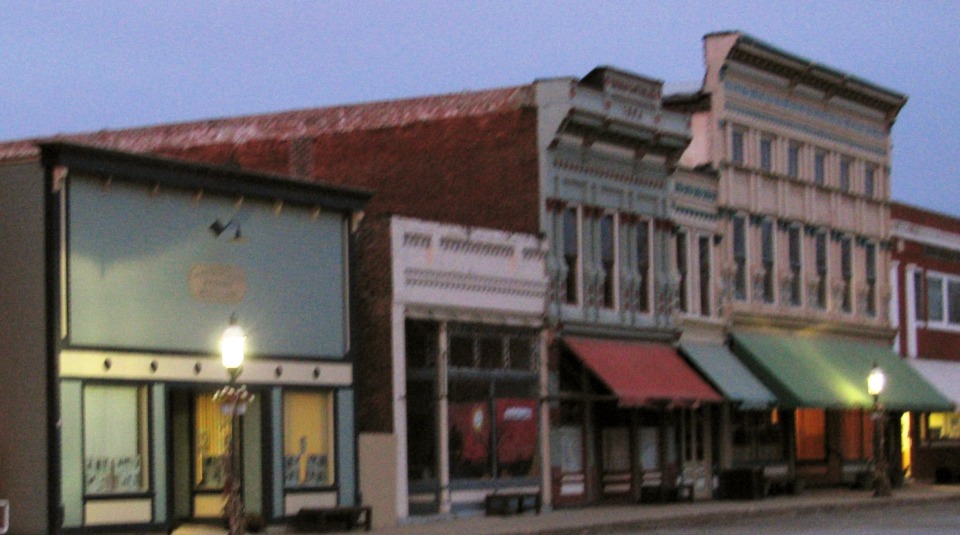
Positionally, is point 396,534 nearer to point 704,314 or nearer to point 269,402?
point 269,402

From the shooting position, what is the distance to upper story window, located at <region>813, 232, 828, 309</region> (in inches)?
1964

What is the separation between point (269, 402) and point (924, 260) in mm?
30871

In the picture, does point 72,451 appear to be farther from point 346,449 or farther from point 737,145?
point 737,145

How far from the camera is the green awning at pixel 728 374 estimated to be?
137 feet

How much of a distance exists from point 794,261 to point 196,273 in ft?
77.8

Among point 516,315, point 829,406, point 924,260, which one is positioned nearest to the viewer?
point 516,315

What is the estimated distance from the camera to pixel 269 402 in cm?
2983

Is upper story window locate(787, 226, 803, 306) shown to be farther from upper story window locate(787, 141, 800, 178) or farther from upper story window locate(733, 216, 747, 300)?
upper story window locate(733, 216, 747, 300)

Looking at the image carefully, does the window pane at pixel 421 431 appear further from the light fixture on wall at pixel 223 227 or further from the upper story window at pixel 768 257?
the upper story window at pixel 768 257

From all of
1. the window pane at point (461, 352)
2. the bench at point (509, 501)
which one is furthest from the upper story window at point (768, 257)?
the window pane at point (461, 352)

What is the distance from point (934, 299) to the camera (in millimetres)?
56250

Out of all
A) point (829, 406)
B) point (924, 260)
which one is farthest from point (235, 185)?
point (924, 260)

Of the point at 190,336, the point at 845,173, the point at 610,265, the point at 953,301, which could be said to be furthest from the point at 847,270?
the point at 190,336

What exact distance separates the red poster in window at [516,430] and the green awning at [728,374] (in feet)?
21.7
